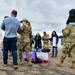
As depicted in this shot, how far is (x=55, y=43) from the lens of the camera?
14.9m

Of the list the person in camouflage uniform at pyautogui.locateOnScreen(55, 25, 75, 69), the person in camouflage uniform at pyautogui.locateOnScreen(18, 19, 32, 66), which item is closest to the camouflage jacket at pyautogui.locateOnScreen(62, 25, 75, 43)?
the person in camouflage uniform at pyautogui.locateOnScreen(55, 25, 75, 69)

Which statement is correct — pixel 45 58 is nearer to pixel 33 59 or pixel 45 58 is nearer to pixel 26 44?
pixel 33 59

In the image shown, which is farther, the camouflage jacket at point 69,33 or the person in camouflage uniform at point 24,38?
the person in camouflage uniform at point 24,38

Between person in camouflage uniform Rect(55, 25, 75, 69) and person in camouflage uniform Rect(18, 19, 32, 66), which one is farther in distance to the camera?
person in camouflage uniform Rect(18, 19, 32, 66)

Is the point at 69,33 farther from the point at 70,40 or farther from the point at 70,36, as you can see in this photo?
the point at 70,40

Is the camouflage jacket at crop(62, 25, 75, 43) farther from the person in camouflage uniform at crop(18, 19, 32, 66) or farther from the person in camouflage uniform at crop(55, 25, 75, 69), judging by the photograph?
the person in camouflage uniform at crop(18, 19, 32, 66)

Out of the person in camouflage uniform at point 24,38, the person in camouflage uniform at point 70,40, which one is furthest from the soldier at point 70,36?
the person in camouflage uniform at point 24,38

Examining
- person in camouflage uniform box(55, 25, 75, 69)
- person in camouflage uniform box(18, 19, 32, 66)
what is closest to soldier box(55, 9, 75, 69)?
person in camouflage uniform box(55, 25, 75, 69)

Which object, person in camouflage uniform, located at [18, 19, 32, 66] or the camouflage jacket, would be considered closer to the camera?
the camouflage jacket

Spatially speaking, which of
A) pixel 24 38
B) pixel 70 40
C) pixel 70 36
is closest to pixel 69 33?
pixel 70 36

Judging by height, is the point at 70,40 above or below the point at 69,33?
below

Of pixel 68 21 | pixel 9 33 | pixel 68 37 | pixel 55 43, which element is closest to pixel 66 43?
pixel 68 37

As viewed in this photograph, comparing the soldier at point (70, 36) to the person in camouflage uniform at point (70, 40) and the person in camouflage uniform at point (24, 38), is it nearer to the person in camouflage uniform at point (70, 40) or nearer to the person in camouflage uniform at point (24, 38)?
the person in camouflage uniform at point (70, 40)

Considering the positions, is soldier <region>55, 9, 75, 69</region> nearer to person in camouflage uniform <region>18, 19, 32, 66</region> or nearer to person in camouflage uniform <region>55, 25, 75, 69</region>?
person in camouflage uniform <region>55, 25, 75, 69</region>
